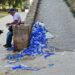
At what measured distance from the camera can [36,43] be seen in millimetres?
15148

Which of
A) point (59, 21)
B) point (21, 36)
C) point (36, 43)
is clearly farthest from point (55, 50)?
point (59, 21)

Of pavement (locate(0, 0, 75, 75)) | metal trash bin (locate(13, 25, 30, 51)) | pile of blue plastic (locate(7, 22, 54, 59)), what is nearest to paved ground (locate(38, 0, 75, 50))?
pavement (locate(0, 0, 75, 75))

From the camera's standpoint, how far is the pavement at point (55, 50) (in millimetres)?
10868

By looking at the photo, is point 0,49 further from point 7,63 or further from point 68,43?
point 7,63

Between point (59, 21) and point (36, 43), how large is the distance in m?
5.39

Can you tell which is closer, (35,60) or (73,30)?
(35,60)

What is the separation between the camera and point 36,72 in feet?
35.1

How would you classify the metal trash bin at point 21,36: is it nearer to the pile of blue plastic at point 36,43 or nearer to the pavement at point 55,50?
the pile of blue plastic at point 36,43

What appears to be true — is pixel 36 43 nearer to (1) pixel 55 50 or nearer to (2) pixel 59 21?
(1) pixel 55 50

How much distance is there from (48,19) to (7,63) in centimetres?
821

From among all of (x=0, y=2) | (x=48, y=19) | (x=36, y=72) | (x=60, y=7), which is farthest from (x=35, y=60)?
(x=0, y=2)

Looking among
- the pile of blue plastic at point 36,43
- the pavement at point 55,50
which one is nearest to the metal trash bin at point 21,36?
the pile of blue plastic at point 36,43

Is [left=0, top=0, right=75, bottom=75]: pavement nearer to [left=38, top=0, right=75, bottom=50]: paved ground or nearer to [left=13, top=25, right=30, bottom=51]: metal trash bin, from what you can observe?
[left=38, top=0, right=75, bottom=50]: paved ground

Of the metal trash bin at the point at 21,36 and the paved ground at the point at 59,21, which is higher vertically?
the metal trash bin at the point at 21,36
